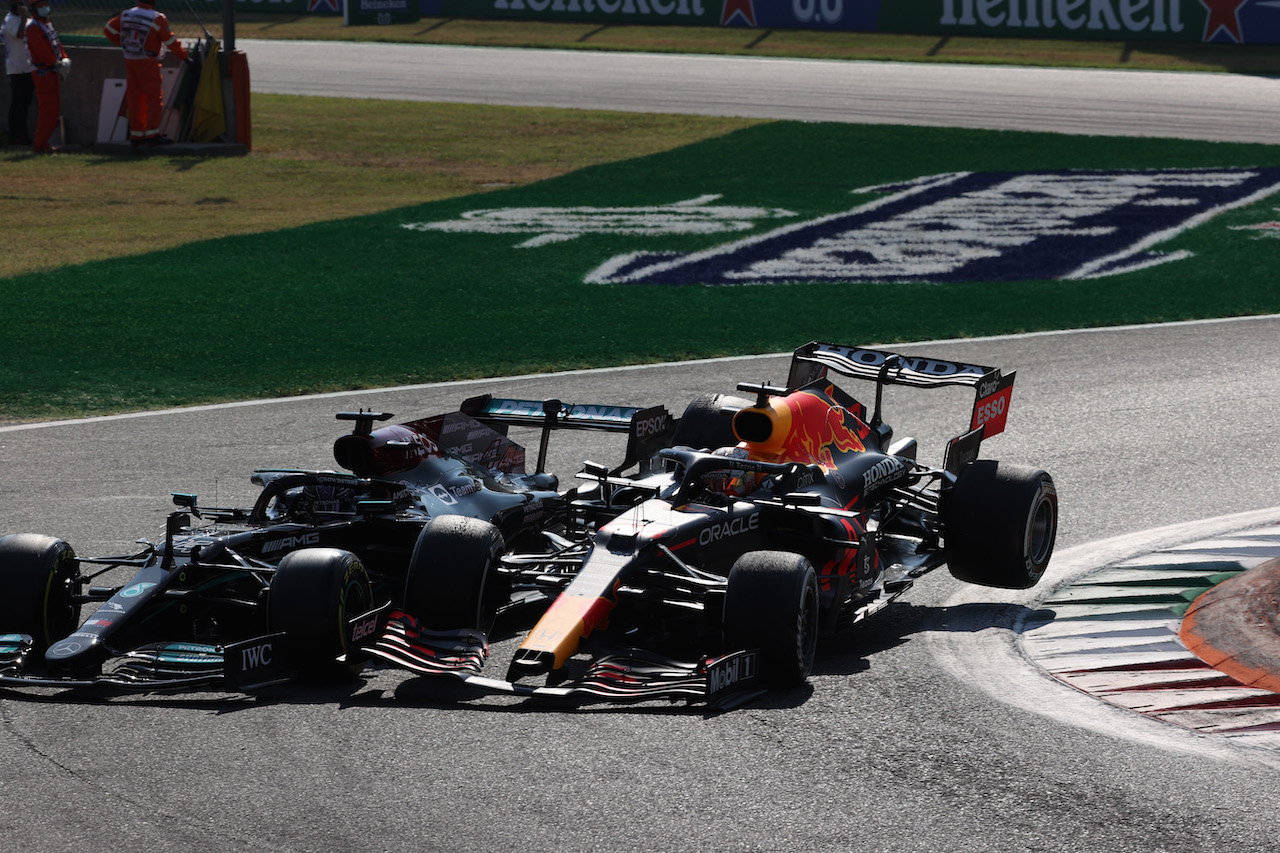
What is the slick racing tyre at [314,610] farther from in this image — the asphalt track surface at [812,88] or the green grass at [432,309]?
the asphalt track surface at [812,88]

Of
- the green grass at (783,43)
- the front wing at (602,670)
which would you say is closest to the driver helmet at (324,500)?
the front wing at (602,670)

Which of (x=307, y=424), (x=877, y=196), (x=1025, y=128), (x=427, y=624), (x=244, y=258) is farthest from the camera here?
(x=1025, y=128)

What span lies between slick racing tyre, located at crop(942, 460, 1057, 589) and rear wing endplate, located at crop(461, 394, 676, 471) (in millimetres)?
2047

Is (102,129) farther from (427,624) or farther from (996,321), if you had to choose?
(427,624)

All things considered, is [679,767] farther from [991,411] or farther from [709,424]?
[991,411]

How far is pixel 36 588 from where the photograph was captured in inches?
307

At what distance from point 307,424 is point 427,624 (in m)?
5.32

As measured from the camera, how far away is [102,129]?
28.3 meters

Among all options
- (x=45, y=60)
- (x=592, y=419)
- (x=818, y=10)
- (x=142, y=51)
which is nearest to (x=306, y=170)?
(x=142, y=51)

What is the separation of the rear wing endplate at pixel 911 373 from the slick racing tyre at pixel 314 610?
12.7 feet

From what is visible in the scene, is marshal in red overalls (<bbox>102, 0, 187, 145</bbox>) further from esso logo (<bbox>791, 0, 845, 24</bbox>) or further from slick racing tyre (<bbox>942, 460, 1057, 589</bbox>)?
esso logo (<bbox>791, 0, 845, 24</bbox>)

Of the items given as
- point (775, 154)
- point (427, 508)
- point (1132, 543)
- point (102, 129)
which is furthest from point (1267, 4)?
point (427, 508)

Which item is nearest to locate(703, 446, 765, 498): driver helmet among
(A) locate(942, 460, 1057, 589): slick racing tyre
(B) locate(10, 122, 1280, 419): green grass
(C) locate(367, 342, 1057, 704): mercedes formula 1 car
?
(C) locate(367, 342, 1057, 704): mercedes formula 1 car

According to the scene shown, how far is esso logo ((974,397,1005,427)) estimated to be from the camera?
32.8 ft
